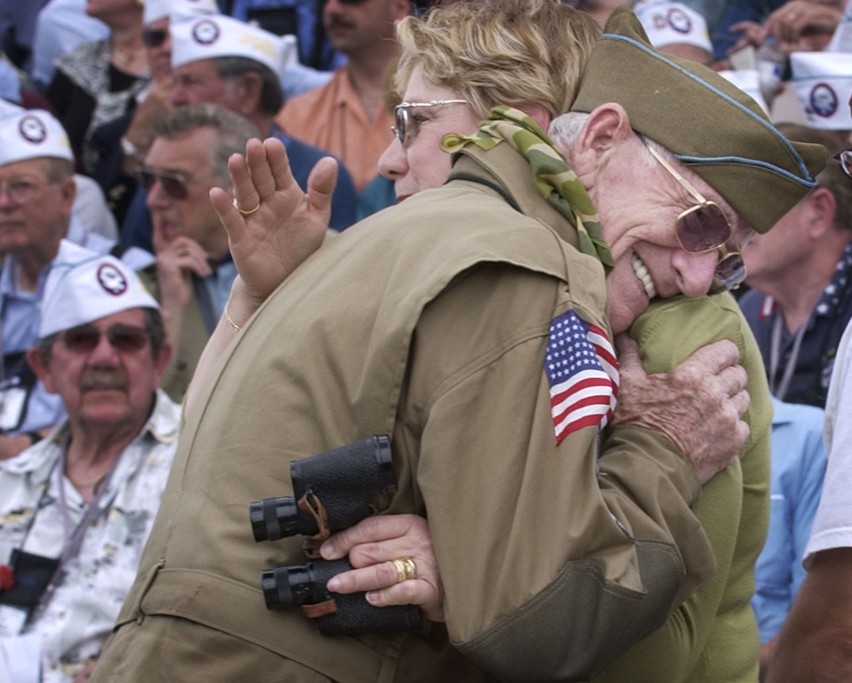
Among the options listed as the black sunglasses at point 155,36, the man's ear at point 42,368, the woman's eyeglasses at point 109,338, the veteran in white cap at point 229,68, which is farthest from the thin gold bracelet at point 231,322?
the black sunglasses at point 155,36

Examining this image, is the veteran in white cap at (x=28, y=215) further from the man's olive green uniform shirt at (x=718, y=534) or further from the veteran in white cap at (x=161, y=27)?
the man's olive green uniform shirt at (x=718, y=534)

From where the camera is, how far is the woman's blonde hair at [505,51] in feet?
9.71

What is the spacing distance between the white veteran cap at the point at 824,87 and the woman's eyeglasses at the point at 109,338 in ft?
8.96

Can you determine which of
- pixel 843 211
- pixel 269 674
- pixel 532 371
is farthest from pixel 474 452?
pixel 843 211

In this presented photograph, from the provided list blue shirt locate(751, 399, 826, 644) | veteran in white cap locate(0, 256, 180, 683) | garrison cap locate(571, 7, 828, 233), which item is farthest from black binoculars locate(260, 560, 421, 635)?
veteran in white cap locate(0, 256, 180, 683)

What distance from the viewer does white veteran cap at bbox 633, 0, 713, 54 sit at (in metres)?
7.35

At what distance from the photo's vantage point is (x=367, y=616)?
2338 mm

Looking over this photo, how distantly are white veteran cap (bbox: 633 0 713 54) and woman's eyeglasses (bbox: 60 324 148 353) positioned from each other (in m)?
3.07

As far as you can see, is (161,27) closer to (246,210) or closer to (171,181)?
(171,181)

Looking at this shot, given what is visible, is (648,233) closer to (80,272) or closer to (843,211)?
(843,211)

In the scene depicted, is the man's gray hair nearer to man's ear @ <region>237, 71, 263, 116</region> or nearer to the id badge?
man's ear @ <region>237, 71, 263, 116</region>

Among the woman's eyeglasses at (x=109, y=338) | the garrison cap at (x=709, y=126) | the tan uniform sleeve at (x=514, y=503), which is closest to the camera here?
the tan uniform sleeve at (x=514, y=503)

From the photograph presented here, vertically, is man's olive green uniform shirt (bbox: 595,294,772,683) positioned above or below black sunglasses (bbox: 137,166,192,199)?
above

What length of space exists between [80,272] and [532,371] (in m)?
4.02
